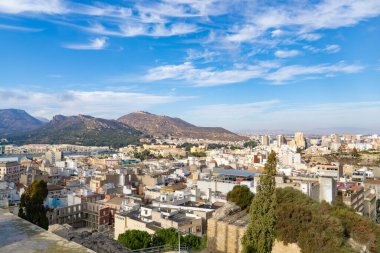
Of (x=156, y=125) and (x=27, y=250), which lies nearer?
(x=27, y=250)

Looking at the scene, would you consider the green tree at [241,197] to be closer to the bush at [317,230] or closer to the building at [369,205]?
the bush at [317,230]

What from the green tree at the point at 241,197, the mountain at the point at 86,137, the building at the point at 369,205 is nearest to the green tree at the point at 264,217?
the green tree at the point at 241,197

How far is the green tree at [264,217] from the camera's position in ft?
19.4

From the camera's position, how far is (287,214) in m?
8.68

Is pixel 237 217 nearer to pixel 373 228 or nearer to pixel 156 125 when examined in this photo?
pixel 373 228

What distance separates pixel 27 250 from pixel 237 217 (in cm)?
775

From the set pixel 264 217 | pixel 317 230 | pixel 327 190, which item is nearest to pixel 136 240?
pixel 317 230

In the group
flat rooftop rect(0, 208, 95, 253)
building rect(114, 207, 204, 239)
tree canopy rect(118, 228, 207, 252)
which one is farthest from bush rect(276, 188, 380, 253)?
building rect(114, 207, 204, 239)

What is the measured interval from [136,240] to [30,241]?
30.0 ft

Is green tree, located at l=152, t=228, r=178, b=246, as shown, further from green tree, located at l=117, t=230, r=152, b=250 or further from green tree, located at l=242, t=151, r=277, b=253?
green tree, located at l=242, t=151, r=277, b=253

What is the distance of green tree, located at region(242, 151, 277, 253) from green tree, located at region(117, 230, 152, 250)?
686 centimetres

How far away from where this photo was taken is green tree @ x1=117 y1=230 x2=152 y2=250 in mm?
12062

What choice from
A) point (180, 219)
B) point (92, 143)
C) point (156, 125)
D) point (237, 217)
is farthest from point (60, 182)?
point (156, 125)

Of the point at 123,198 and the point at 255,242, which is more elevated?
the point at 255,242
